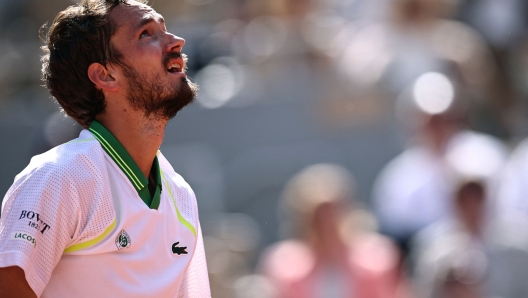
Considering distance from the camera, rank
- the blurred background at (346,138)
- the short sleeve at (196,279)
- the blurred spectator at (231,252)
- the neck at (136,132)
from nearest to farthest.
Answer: the neck at (136,132) → the short sleeve at (196,279) → the blurred background at (346,138) → the blurred spectator at (231,252)

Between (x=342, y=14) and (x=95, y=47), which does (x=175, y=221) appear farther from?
(x=342, y=14)

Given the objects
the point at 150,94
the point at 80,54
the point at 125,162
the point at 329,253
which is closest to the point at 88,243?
the point at 125,162

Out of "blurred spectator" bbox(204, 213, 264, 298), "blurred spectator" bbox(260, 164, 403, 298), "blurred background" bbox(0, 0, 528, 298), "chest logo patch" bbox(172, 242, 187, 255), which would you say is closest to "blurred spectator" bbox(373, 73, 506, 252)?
"blurred background" bbox(0, 0, 528, 298)

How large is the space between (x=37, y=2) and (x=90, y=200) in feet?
21.1

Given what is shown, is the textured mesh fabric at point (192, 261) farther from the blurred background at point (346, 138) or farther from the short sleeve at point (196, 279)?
the blurred background at point (346, 138)

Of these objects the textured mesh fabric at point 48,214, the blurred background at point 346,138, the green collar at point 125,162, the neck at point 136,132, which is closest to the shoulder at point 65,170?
the textured mesh fabric at point 48,214

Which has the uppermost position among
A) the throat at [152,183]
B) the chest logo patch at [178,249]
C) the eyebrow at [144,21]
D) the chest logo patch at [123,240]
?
the eyebrow at [144,21]

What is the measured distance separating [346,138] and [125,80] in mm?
4100

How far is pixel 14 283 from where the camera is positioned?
2248mm

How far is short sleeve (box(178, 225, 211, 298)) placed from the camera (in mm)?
2908

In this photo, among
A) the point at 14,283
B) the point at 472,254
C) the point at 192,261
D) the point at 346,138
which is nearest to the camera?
the point at 14,283

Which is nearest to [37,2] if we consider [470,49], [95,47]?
[470,49]

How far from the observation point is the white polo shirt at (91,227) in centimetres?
229

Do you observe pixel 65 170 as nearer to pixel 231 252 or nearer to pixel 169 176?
pixel 169 176
